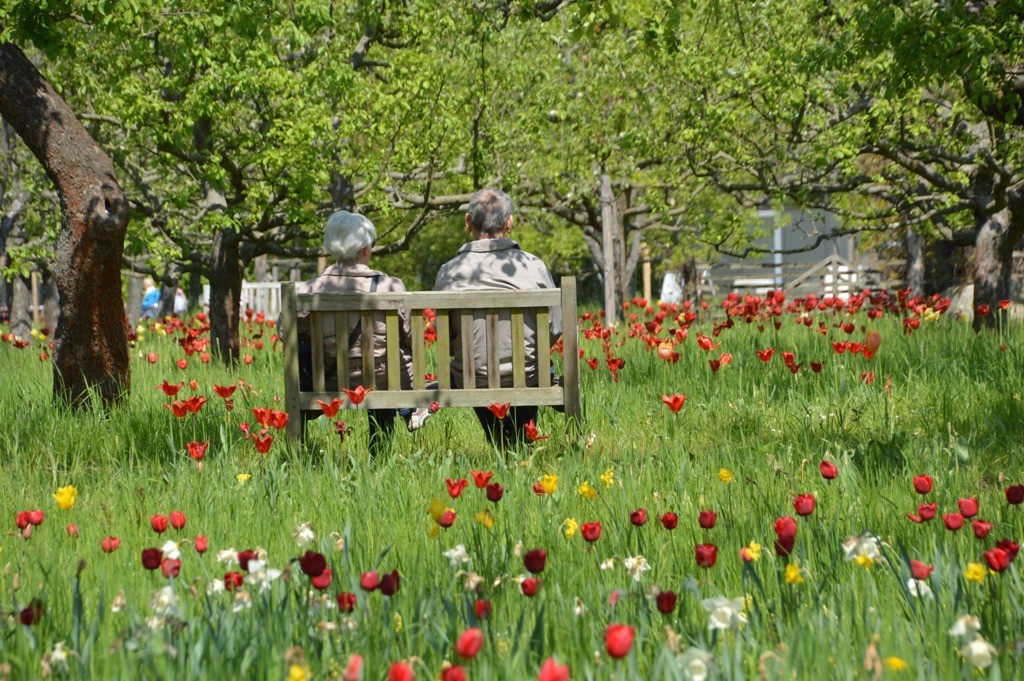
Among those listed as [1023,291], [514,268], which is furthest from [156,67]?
[1023,291]

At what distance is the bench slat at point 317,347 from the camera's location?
5.06m

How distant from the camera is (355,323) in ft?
17.0

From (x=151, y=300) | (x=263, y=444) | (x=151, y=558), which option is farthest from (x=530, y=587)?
(x=151, y=300)

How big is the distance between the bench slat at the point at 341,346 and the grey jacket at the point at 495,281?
542 mm

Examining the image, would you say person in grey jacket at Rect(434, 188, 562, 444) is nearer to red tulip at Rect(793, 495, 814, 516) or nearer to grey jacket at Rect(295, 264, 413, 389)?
grey jacket at Rect(295, 264, 413, 389)

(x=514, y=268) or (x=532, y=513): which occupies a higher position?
(x=514, y=268)

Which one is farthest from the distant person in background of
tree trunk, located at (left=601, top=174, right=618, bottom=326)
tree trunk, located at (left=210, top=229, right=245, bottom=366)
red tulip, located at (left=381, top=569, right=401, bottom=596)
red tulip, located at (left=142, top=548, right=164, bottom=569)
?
red tulip, located at (left=381, top=569, right=401, bottom=596)

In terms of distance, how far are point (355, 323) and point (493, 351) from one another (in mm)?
686

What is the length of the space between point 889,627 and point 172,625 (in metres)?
1.50

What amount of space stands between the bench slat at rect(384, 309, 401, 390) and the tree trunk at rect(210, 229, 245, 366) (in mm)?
6096

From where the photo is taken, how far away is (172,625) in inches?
84.7

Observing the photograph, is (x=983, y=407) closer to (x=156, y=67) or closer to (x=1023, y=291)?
(x=156, y=67)

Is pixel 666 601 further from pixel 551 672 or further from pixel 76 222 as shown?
pixel 76 222

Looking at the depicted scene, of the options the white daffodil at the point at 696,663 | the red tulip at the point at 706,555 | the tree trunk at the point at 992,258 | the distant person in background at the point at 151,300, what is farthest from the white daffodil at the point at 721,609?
the distant person in background at the point at 151,300
